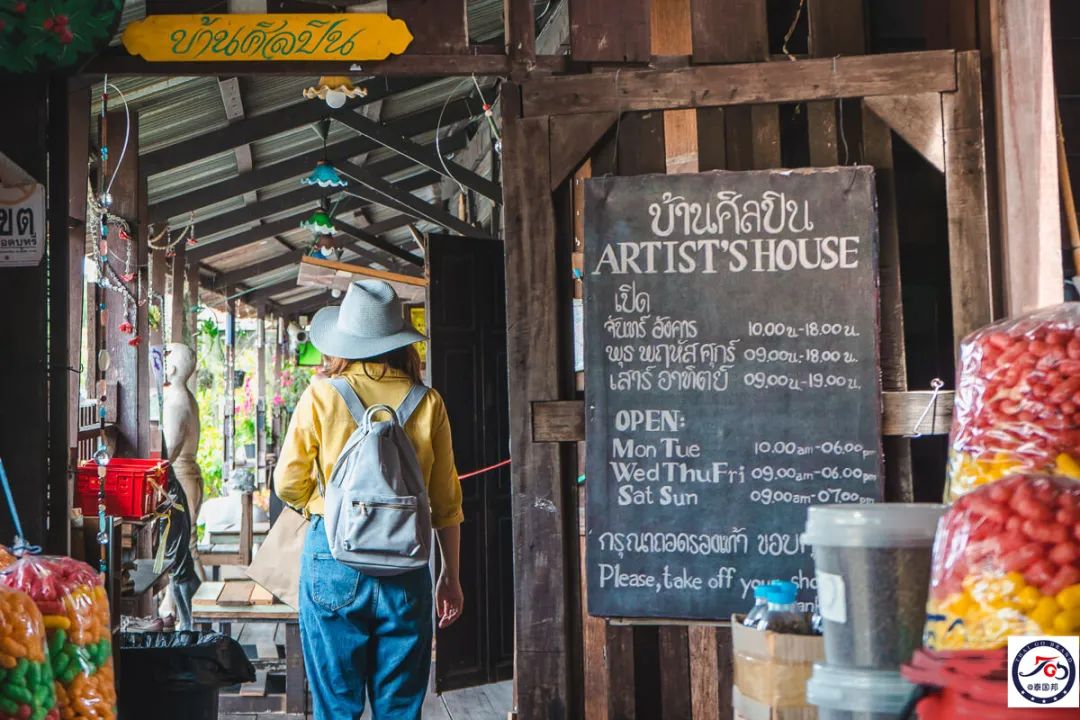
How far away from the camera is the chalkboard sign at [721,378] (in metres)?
3.76

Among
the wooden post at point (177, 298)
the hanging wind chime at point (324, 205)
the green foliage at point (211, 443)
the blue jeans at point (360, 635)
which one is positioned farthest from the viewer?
the green foliage at point (211, 443)

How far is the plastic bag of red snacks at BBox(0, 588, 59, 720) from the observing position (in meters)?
2.47

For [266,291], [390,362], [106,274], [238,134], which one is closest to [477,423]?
[106,274]

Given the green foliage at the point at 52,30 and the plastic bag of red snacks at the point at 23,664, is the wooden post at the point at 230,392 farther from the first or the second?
the plastic bag of red snacks at the point at 23,664

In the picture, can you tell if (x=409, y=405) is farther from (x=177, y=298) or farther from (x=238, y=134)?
(x=177, y=298)

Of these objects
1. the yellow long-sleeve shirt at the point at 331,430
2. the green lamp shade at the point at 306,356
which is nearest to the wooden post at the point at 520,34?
the yellow long-sleeve shirt at the point at 331,430

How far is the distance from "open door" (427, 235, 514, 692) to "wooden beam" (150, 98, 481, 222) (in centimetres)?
270

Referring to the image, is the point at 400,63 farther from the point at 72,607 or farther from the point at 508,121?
the point at 72,607

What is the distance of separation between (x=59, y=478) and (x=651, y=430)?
7.18 feet

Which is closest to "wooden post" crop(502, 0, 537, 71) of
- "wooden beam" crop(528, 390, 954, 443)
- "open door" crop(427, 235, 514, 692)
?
"wooden beam" crop(528, 390, 954, 443)

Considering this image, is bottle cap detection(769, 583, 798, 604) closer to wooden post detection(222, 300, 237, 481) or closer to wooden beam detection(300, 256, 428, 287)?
wooden beam detection(300, 256, 428, 287)

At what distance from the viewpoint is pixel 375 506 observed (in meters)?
3.65

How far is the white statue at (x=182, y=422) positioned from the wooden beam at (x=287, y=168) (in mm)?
1443

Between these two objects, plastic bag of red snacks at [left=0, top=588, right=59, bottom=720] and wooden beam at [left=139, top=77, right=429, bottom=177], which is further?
wooden beam at [left=139, top=77, right=429, bottom=177]
